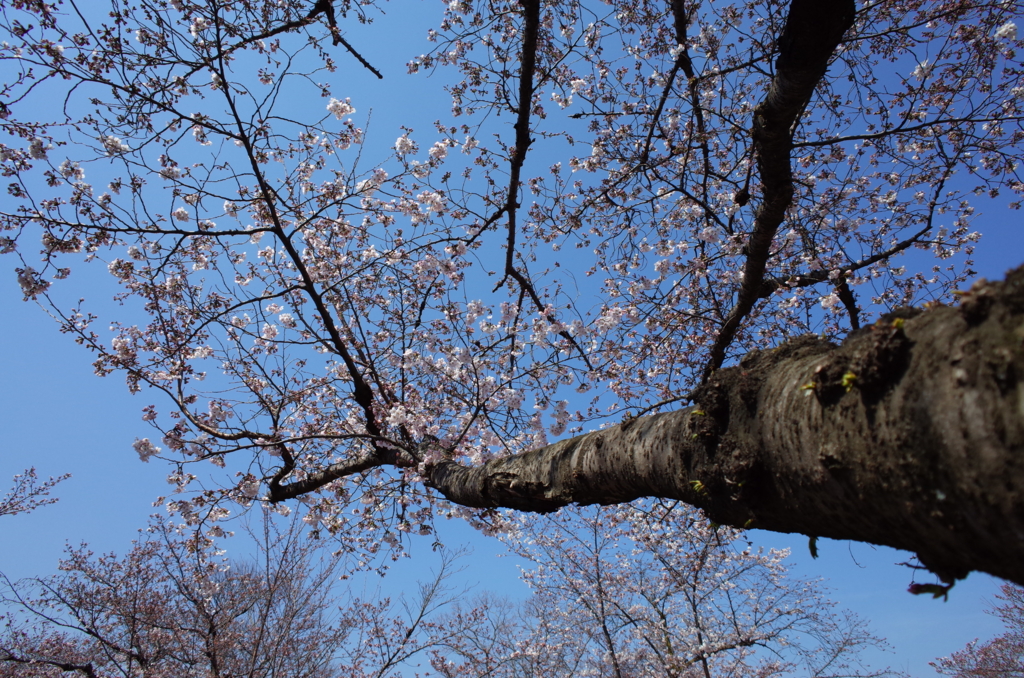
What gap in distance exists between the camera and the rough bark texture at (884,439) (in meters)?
0.72

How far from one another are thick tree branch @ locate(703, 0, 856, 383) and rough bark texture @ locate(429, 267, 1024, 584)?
29cm

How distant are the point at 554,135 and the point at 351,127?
2135mm

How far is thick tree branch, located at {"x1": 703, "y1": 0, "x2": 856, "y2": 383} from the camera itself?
6.97ft

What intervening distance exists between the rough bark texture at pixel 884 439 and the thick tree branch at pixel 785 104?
0.29 meters

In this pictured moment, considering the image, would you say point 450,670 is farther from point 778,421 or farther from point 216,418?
point 778,421

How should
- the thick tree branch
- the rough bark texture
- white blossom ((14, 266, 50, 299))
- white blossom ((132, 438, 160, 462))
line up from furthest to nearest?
white blossom ((132, 438, 160, 462)), white blossom ((14, 266, 50, 299)), the thick tree branch, the rough bark texture

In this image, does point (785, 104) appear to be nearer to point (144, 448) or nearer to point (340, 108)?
point (340, 108)

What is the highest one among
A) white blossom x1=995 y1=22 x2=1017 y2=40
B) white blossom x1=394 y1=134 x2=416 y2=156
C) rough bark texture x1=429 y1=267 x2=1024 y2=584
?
white blossom x1=394 y1=134 x2=416 y2=156

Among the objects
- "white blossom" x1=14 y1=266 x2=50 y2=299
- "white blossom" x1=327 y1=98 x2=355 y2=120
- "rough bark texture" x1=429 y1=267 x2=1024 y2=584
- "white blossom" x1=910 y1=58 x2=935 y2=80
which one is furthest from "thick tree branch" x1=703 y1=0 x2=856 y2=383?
"white blossom" x1=14 y1=266 x2=50 y2=299

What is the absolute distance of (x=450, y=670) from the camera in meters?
12.1

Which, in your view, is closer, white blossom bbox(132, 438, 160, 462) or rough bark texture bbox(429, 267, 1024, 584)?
rough bark texture bbox(429, 267, 1024, 584)

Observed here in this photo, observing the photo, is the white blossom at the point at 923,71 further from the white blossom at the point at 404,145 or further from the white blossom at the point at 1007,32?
the white blossom at the point at 404,145

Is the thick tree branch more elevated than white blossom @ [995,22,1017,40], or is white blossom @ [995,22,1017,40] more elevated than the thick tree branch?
white blossom @ [995,22,1017,40]

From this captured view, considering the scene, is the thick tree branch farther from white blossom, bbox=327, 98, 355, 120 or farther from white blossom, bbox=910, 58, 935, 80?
white blossom, bbox=327, 98, 355, 120
